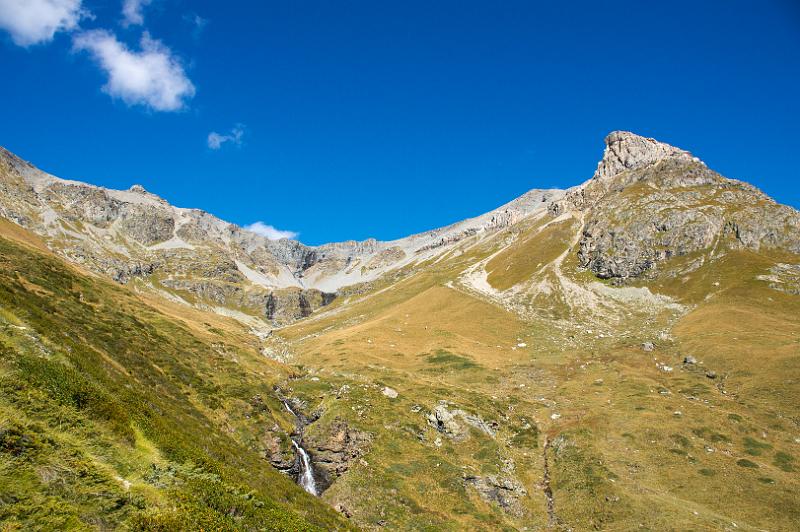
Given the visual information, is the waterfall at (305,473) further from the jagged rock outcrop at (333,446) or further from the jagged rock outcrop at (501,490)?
the jagged rock outcrop at (501,490)

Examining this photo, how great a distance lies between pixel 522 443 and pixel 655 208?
176 m

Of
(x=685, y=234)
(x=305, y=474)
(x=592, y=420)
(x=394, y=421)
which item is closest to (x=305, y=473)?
(x=305, y=474)

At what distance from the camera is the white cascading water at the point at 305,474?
43.9 m

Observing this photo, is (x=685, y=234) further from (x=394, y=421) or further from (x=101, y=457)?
(x=101, y=457)

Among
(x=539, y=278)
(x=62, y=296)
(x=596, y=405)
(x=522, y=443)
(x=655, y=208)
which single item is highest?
(x=655, y=208)

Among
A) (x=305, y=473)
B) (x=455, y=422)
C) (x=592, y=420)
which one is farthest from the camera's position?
(x=592, y=420)

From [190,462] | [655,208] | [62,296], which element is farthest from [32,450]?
[655,208]

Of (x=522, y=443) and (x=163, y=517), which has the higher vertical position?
(x=163, y=517)

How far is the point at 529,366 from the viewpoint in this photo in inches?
3967

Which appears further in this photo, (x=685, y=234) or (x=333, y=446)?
(x=685, y=234)

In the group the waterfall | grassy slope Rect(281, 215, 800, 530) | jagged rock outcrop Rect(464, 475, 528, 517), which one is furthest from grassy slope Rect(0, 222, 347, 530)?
jagged rock outcrop Rect(464, 475, 528, 517)

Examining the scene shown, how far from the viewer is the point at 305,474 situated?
4534cm

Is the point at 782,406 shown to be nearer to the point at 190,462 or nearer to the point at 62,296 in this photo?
the point at 190,462

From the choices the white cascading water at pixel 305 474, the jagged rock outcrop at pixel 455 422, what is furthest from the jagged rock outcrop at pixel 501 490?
the white cascading water at pixel 305 474
